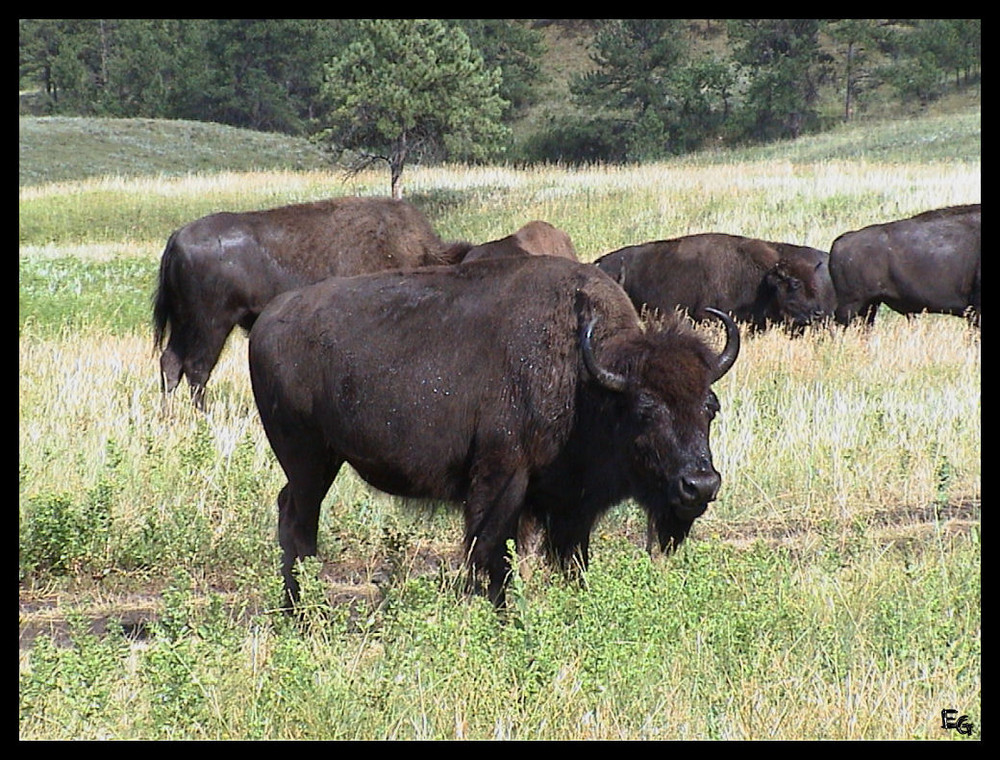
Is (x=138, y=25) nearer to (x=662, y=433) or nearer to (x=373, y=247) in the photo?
(x=373, y=247)

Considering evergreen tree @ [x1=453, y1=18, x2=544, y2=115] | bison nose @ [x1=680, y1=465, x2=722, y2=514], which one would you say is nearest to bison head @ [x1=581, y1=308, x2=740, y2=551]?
bison nose @ [x1=680, y1=465, x2=722, y2=514]

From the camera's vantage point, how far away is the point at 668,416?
560 cm

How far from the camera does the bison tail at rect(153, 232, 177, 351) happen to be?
12148mm

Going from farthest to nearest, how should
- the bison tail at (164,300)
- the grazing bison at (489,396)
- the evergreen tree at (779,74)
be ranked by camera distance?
1. the evergreen tree at (779,74)
2. the bison tail at (164,300)
3. the grazing bison at (489,396)

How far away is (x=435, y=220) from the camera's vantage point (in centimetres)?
3488

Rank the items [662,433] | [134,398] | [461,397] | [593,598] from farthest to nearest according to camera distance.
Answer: [134,398]
[461,397]
[662,433]
[593,598]

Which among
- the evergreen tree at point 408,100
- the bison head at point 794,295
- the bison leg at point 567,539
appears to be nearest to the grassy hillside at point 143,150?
the evergreen tree at point 408,100

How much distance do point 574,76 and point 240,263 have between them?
62603 millimetres

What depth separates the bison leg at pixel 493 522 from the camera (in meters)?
5.98

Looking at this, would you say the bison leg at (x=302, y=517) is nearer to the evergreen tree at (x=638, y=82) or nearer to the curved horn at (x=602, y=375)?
the curved horn at (x=602, y=375)

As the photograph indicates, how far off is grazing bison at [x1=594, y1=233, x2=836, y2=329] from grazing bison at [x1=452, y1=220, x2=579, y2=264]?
3252 mm

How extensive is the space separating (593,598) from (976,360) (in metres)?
8.51

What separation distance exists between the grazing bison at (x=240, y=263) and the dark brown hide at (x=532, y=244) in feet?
3.50
